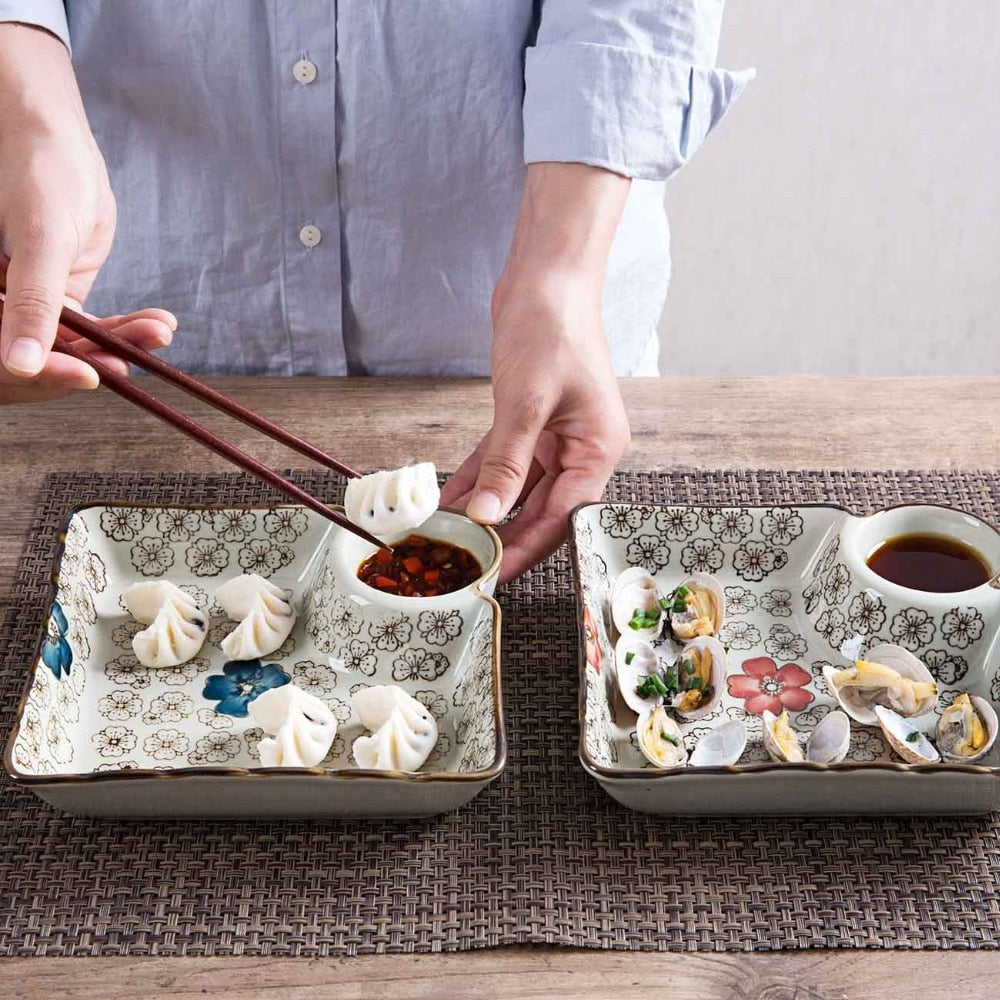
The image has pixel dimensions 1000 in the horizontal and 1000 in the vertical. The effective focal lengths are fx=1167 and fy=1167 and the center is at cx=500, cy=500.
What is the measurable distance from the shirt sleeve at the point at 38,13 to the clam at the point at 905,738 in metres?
1.28

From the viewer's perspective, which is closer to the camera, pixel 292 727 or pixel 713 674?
pixel 292 727

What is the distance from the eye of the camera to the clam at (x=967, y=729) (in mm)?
1203

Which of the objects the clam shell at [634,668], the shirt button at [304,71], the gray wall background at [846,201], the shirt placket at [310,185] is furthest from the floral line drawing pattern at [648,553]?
the gray wall background at [846,201]

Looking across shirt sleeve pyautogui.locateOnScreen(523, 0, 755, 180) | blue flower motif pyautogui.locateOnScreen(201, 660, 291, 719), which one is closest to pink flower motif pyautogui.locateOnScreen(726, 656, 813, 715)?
blue flower motif pyautogui.locateOnScreen(201, 660, 291, 719)

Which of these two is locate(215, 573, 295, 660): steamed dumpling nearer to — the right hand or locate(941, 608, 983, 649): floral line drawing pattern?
the right hand

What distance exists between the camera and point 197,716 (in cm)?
127

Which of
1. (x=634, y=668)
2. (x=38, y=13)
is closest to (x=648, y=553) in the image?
(x=634, y=668)

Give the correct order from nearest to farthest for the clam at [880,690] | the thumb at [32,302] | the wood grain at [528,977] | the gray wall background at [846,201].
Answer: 1. the wood grain at [528,977]
2. the thumb at [32,302]
3. the clam at [880,690]
4. the gray wall background at [846,201]

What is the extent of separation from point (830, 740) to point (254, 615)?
0.65 m

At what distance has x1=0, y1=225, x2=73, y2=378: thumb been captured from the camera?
44.7 inches

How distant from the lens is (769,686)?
1329 millimetres

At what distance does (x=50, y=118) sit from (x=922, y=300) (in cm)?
260

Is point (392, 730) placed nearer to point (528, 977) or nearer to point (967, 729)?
point (528, 977)

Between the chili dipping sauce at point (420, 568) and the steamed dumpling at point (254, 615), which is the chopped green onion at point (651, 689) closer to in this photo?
the chili dipping sauce at point (420, 568)
